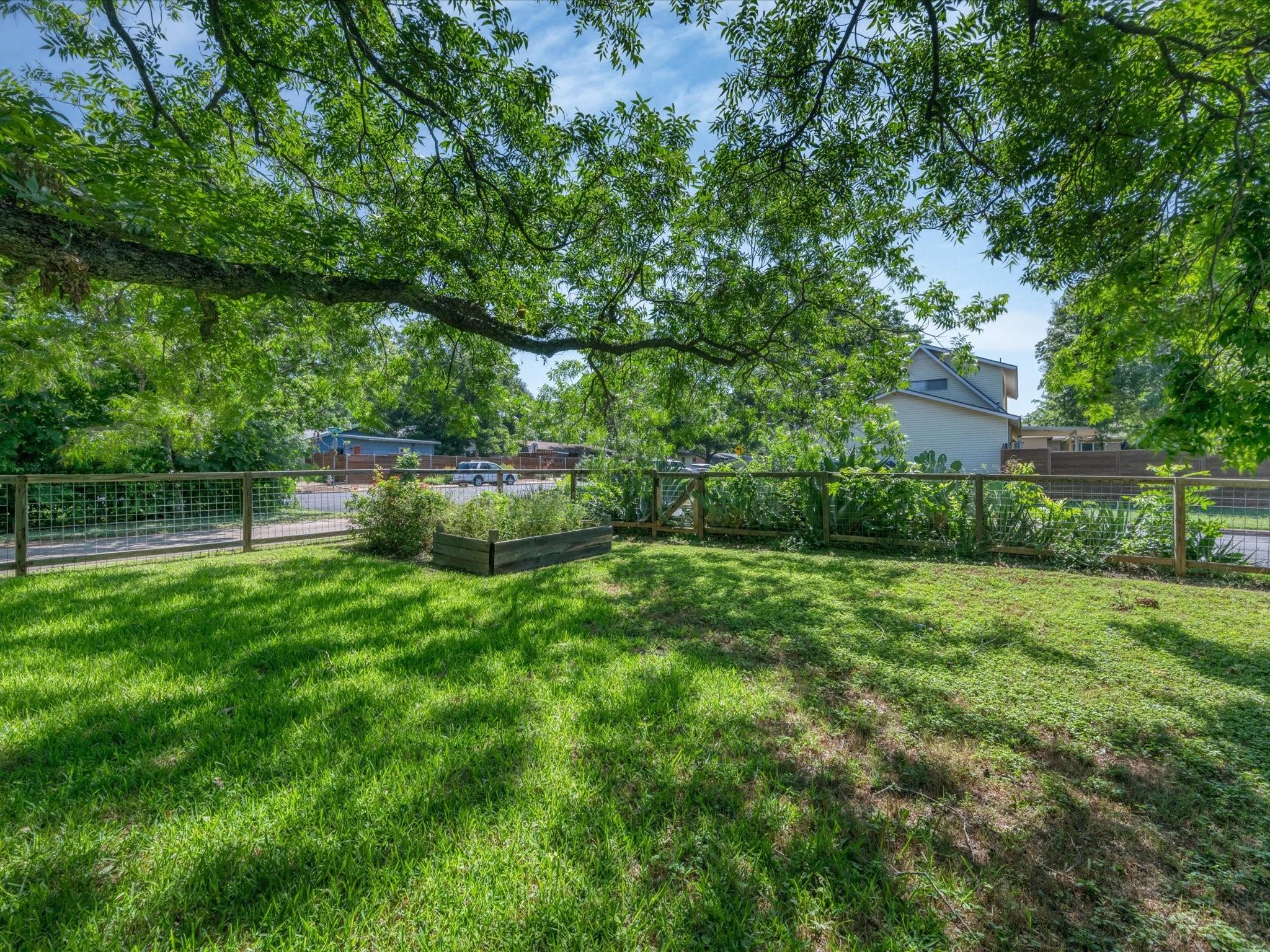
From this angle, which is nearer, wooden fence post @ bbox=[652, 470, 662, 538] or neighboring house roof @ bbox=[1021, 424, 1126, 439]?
wooden fence post @ bbox=[652, 470, 662, 538]

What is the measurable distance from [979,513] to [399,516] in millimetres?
7685

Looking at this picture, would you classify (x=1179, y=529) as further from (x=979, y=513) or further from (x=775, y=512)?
(x=775, y=512)

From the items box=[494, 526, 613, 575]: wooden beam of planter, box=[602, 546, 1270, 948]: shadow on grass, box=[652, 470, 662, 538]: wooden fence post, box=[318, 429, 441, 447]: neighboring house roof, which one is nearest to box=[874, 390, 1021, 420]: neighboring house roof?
box=[652, 470, 662, 538]: wooden fence post

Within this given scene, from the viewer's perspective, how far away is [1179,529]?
559 cm

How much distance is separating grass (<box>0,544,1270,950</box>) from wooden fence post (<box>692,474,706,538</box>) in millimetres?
4512

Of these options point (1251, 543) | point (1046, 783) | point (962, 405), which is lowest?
point (1046, 783)

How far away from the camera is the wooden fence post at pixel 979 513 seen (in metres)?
6.71

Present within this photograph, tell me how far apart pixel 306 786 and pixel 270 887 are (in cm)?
47

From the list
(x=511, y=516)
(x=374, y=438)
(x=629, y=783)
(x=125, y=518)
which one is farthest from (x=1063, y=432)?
(x=374, y=438)

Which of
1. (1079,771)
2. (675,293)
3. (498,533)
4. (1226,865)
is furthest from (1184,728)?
(675,293)

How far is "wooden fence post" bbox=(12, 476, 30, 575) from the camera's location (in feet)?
17.7

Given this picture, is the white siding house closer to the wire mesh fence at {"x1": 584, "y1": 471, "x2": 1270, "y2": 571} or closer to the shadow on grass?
the wire mesh fence at {"x1": 584, "y1": 471, "x2": 1270, "y2": 571}

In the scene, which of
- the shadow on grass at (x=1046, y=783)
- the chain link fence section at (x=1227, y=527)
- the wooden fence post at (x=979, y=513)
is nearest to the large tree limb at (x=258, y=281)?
the wooden fence post at (x=979, y=513)

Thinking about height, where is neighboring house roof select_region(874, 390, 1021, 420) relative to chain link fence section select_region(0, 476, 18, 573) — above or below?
above
